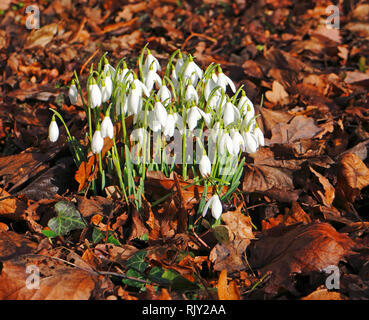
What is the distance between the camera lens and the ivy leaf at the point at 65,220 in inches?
66.1

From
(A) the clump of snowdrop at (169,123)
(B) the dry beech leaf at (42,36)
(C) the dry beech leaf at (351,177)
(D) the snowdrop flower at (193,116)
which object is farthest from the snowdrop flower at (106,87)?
(B) the dry beech leaf at (42,36)

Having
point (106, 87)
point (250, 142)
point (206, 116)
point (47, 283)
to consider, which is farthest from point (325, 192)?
point (47, 283)

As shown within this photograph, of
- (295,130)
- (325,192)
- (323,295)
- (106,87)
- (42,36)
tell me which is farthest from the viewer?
(42,36)

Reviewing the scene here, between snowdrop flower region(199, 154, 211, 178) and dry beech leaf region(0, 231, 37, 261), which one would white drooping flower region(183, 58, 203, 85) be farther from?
dry beech leaf region(0, 231, 37, 261)

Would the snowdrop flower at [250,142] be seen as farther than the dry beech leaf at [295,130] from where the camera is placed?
No

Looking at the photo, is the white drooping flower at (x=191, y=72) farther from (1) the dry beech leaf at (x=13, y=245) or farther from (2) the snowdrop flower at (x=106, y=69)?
(1) the dry beech leaf at (x=13, y=245)

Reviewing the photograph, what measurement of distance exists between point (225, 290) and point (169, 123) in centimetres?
59

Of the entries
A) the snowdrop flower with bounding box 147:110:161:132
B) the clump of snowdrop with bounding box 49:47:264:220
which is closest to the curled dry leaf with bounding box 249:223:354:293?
the clump of snowdrop with bounding box 49:47:264:220

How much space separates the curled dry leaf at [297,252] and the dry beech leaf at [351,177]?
0.38 meters

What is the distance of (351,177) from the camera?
194cm

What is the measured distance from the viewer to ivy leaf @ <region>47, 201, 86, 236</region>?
1678 millimetres

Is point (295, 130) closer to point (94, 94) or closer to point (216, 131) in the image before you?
point (216, 131)

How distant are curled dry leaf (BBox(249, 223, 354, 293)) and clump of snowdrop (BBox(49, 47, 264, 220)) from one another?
223 millimetres

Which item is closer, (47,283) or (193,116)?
(47,283)
